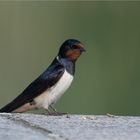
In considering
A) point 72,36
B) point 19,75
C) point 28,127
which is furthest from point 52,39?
point 28,127

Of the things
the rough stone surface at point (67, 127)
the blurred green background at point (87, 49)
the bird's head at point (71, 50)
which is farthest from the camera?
the blurred green background at point (87, 49)

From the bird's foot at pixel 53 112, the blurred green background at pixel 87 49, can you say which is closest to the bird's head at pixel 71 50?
the bird's foot at pixel 53 112

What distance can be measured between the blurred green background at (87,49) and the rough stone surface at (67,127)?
2.23 m

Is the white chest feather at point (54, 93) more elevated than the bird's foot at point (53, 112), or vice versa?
the white chest feather at point (54, 93)

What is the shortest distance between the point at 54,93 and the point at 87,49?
1791 mm

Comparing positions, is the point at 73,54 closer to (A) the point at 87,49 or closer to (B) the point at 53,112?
(B) the point at 53,112

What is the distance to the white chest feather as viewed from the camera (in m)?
4.15

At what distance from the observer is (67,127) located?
9.53 feet

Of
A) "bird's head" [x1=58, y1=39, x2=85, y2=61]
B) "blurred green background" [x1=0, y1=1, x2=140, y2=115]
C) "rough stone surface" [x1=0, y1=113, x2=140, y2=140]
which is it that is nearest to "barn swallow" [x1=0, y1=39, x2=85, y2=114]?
Result: "bird's head" [x1=58, y1=39, x2=85, y2=61]

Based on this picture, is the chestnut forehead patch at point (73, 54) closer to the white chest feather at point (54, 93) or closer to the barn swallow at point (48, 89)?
the barn swallow at point (48, 89)

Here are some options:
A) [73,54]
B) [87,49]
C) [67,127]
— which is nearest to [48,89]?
[73,54]

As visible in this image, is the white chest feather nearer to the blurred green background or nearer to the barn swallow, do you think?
the barn swallow

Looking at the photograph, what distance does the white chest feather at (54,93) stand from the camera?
4152mm

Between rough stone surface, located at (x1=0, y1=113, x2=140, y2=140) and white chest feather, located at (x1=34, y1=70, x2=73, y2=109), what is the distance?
79 centimetres
